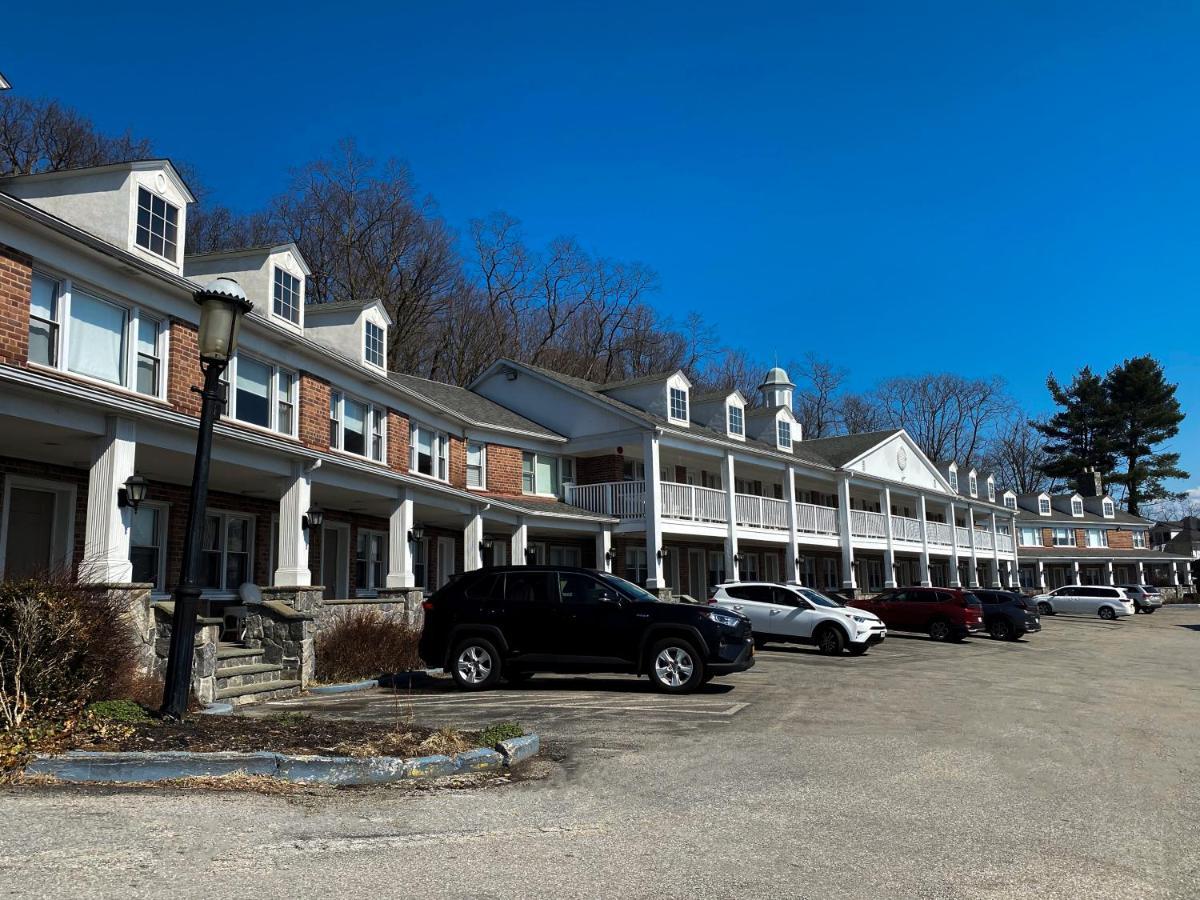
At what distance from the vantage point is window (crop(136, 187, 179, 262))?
1501 cm

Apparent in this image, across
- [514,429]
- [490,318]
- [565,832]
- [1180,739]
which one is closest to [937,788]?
[565,832]

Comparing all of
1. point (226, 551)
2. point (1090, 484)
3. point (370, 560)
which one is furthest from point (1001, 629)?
point (1090, 484)

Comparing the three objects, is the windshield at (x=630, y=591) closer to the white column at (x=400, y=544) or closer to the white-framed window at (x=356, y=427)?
the white column at (x=400, y=544)

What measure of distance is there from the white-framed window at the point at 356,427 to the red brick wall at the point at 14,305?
25.5 ft

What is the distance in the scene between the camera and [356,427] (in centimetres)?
2130

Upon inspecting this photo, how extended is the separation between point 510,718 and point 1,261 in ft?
28.8

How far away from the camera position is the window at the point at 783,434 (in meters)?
37.1

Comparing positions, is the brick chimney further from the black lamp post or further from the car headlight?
the black lamp post

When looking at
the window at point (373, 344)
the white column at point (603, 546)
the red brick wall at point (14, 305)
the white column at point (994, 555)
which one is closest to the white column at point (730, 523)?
the white column at point (603, 546)

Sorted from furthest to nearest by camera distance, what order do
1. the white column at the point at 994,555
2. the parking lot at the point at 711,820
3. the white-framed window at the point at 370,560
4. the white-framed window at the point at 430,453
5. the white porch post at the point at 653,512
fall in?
the white column at the point at 994,555 → the white porch post at the point at 653,512 → the white-framed window at the point at 430,453 → the white-framed window at the point at 370,560 → the parking lot at the point at 711,820

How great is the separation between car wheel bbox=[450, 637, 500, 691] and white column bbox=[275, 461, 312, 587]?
3.81 metres

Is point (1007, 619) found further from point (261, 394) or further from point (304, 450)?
point (261, 394)

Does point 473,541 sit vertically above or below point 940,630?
above

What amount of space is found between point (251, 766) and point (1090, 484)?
8593 centimetres
